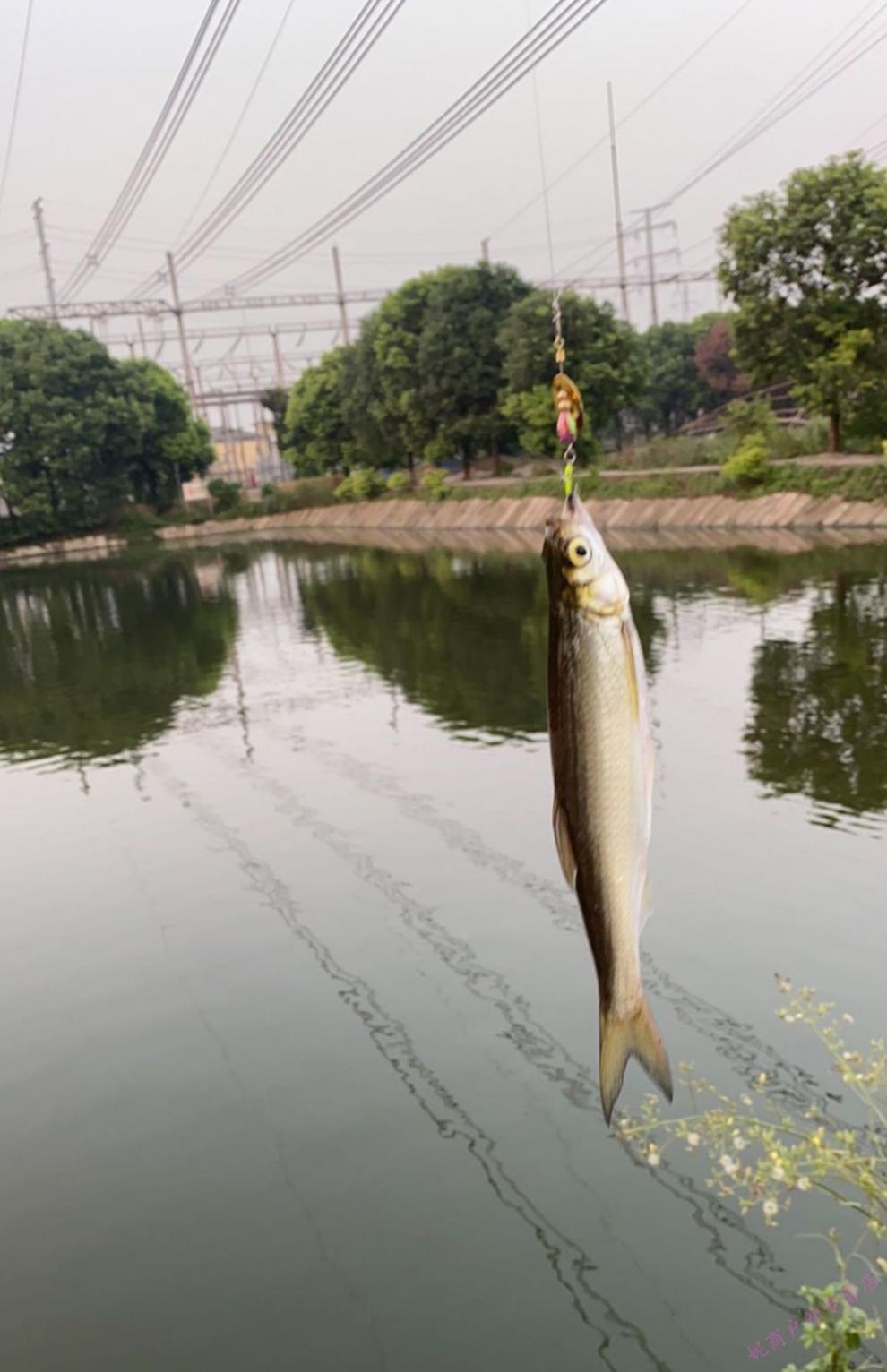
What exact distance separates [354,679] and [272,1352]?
16.0 meters

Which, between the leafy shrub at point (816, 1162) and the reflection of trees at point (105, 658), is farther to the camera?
the reflection of trees at point (105, 658)

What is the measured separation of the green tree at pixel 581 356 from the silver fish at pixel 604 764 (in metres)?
46.1

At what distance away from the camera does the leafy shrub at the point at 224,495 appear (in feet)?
237

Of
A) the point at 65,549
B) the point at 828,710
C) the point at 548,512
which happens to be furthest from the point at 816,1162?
the point at 65,549

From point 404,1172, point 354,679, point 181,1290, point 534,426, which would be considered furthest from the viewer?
point 534,426

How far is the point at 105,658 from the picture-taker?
2672cm

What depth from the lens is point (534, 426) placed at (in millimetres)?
50844

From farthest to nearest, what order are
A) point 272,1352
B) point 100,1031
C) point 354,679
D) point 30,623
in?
point 30,623 < point 354,679 < point 100,1031 < point 272,1352

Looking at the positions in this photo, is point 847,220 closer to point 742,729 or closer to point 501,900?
point 742,729

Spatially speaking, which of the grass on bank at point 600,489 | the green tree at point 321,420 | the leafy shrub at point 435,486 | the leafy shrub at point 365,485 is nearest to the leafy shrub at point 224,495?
the grass on bank at point 600,489

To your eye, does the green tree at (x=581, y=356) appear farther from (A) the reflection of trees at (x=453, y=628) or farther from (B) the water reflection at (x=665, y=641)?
(B) the water reflection at (x=665, y=641)

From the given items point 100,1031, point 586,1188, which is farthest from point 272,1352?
point 100,1031

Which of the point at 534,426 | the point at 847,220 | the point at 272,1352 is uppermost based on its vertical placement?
the point at 847,220

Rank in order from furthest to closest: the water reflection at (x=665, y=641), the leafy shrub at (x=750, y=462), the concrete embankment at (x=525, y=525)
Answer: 1. the leafy shrub at (x=750, y=462)
2. the concrete embankment at (x=525, y=525)
3. the water reflection at (x=665, y=641)
